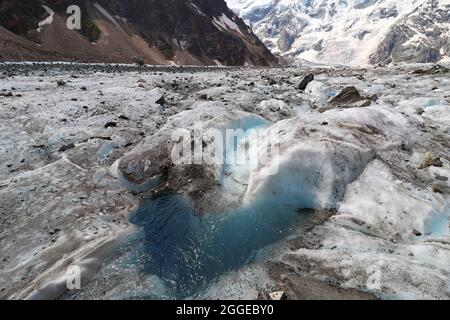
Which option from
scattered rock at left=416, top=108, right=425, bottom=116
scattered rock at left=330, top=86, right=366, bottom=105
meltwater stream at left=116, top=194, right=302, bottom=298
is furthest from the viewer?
scattered rock at left=330, top=86, right=366, bottom=105

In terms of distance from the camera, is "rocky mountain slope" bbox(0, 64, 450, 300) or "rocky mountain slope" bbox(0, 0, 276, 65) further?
"rocky mountain slope" bbox(0, 0, 276, 65)

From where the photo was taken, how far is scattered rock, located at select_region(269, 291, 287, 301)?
768 centimetres

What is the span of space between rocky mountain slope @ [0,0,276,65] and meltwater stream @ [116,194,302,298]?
42.2 metres

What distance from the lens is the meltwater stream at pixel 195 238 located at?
8.84 meters

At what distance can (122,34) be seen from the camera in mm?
79875

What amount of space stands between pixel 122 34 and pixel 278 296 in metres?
81.8

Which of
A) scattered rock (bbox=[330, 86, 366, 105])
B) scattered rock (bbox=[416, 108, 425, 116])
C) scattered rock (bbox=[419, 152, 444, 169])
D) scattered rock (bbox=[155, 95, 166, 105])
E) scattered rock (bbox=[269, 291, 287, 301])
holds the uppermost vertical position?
scattered rock (bbox=[155, 95, 166, 105])

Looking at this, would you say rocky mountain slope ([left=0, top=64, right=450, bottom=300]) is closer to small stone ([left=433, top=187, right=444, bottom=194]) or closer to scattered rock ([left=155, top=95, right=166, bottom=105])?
small stone ([left=433, top=187, right=444, bottom=194])

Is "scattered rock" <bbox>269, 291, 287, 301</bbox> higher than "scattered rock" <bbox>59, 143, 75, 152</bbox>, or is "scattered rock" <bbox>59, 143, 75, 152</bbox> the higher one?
"scattered rock" <bbox>59, 143, 75, 152</bbox>

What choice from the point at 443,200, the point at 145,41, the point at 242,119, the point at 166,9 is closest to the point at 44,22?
the point at 145,41

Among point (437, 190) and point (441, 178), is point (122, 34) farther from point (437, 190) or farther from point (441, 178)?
point (437, 190)

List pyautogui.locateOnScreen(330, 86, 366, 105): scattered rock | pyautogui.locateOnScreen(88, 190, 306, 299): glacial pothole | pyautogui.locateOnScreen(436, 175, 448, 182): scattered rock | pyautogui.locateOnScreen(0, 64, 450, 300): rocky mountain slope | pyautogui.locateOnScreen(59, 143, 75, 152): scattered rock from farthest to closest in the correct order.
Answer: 1. pyautogui.locateOnScreen(330, 86, 366, 105): scattered rock
2. pyautogui.locateOnScreen(59, 143, 75, 152): scattered rock
3. pyautogui.locateOnScreen(436, 175, 448, 182): scattered rock
4. pyautogui.locateOnScreen(88, 190, 306, 299): glacial pothole
5. pyautogui.locateOnScreen(0, 64, 450, 300): rocky mountain slope

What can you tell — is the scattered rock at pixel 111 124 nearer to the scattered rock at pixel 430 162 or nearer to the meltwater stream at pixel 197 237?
the meltwater stream at pixel 197 237

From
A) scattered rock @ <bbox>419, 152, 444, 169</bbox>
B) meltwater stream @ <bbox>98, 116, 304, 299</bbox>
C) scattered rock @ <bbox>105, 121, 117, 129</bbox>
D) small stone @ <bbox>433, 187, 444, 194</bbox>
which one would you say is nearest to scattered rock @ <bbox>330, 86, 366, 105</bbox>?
scattered rock @ <bbox>419, 152, 444, 169</bbox>
